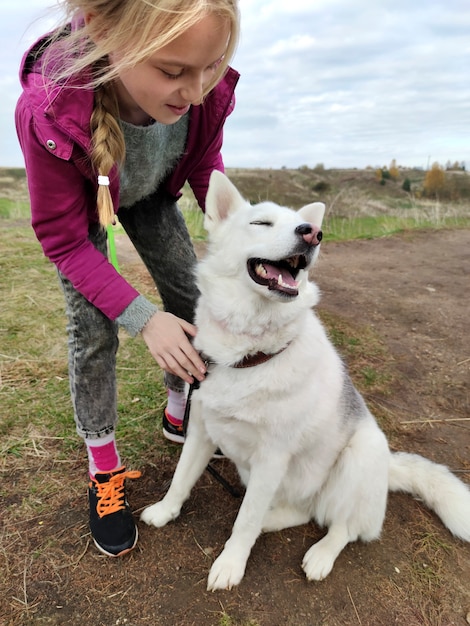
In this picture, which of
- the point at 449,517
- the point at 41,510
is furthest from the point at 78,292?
the point at 449,517

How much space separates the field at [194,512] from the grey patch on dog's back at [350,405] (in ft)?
2.02

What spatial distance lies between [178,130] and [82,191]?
25.0 inches

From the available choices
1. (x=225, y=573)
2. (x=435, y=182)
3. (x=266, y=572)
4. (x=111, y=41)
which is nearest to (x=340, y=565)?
(x=266, y=572)

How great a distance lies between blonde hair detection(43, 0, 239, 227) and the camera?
138cm

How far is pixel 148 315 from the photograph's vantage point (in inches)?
70.6

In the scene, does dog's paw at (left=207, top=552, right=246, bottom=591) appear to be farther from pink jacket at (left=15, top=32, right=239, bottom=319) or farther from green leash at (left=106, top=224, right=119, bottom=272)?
green leash at (left=106, top=224, right=119, bottom=272)

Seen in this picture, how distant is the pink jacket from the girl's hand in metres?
0.15

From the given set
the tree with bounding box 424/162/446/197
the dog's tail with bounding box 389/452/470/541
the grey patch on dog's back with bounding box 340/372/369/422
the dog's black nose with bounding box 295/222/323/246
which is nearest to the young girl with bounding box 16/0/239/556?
the dog's black nose with bounding box 295/222/323/246

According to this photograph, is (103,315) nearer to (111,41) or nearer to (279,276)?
(279,276)

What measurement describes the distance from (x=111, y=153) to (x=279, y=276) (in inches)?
33.1

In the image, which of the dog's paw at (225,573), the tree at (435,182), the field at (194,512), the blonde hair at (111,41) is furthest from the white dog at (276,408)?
the tree at (435,182)

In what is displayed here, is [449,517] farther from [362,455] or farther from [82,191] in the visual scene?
[82,191]

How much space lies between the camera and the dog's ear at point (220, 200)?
2.08 metres

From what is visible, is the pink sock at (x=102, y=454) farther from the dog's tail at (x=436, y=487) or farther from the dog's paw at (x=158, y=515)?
the dog's tail at (x=436, y=487)
